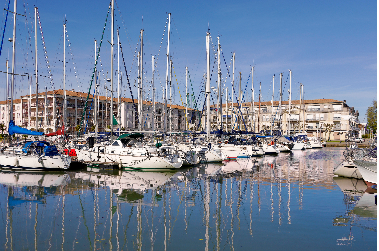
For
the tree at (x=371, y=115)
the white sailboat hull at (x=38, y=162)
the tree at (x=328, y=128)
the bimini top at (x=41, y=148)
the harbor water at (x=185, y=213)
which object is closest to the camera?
the harbor water at (x=185, y=213)

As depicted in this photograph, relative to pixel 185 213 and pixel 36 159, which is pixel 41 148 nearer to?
pixel 36 159

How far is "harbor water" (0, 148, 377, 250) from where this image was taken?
11.1 meters

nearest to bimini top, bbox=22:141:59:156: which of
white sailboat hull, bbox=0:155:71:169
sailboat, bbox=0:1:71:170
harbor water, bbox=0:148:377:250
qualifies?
sailboat, bbox=0:1:71:170

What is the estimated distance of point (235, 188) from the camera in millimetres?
20562

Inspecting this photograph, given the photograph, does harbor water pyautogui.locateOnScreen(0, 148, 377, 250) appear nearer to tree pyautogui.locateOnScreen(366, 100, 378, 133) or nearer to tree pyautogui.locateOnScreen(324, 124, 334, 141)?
tree pyautogui.locateOnScreen(366, 100, 378, 133)

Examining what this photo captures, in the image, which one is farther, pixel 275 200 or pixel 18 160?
pixel 18 160

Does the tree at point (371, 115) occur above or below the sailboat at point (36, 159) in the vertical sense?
above

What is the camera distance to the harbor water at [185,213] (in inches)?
436

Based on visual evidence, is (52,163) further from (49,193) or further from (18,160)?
(49,193)

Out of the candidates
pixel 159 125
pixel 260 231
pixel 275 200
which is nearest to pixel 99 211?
pixel 260 231

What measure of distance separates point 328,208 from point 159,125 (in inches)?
3704

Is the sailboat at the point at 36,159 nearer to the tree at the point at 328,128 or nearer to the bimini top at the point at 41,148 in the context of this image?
the bimini top at the point at 41,148

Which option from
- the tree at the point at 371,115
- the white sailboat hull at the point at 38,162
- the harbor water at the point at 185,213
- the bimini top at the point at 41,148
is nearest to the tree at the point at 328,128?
the tree at the point at 371,115

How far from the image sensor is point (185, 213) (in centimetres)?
1469
